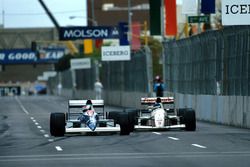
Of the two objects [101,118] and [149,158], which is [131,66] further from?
[149,158]

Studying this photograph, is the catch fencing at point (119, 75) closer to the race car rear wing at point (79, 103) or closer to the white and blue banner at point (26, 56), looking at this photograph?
the race car rear wing at point (79, 103)

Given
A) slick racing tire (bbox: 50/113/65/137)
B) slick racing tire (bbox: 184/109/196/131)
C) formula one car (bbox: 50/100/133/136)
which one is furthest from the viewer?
slick racing tire (bbox: 184/109/196/131)

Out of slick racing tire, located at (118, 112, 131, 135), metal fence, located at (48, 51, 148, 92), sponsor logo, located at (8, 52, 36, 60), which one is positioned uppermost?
sponsor logo, located at (8, 52, 36, 60)

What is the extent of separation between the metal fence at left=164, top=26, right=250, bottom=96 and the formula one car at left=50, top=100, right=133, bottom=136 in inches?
304

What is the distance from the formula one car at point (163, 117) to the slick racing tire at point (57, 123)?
3.51 meters

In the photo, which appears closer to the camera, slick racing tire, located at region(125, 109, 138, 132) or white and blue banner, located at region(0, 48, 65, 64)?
slick racing tire, located at region(125, 109, 138, 132)

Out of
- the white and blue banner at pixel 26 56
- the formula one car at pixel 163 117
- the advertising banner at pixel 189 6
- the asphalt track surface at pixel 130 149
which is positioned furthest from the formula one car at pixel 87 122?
the white and blue banner at pixel 26 56

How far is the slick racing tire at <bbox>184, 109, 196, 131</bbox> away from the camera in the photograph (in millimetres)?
32312

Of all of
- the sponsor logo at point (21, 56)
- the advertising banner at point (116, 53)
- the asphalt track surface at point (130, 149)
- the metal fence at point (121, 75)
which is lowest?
the asphalt track surface at point (130, 149)

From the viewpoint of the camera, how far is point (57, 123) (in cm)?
2978

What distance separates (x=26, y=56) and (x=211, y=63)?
110369 mm

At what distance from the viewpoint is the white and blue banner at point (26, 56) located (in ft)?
488

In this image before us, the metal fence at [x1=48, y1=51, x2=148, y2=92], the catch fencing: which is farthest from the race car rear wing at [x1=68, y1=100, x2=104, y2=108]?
the metal fence at [x1=48, y1=51, x2=148, y2=92]

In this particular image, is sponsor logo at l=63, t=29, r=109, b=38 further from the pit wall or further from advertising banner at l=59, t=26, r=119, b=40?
the pit wall
